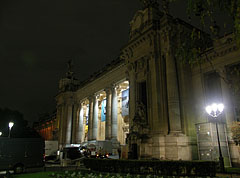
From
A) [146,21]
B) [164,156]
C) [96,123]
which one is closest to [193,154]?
[164,156]

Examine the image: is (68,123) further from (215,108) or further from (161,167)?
(161,167)

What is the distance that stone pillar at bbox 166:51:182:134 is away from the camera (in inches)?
923

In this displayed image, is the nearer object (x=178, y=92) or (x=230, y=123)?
(x=230, y=123)

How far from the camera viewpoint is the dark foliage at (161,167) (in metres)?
14.3

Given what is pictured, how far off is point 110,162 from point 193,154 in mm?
9755

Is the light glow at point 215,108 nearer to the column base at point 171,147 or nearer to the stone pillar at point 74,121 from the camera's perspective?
the column base at point 171,147

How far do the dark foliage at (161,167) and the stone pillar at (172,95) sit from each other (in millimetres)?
7929

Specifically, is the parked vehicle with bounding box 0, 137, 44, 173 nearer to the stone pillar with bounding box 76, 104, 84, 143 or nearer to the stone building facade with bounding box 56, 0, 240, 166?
the stone building facade with bounding box 56, 0, 240, 166

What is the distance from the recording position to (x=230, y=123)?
886 inches

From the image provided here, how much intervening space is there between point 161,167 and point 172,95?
10.4 meters

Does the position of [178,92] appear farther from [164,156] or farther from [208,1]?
[208,1]

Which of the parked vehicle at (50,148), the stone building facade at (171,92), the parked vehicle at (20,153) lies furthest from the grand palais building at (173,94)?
the parked vehicle at (50,148)

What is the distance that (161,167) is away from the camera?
15383 mm

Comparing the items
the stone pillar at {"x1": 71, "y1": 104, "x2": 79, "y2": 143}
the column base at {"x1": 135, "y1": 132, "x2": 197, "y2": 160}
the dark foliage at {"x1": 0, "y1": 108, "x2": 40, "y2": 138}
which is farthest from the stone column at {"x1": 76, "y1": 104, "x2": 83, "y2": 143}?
the column base at {"x1": 135, "y1": 132, "x2": 197, "y2": 160}
